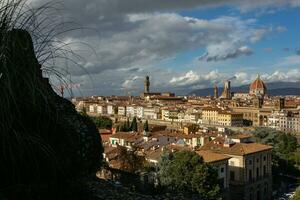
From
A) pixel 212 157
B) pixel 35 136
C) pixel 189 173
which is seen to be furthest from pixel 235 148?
pixel 35 136

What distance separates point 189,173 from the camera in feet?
51.8

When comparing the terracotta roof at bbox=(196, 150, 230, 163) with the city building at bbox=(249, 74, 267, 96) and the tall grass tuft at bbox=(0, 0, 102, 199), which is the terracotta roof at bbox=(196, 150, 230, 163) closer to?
the tall grass tuft at bbox=(0, 0, 102, 199)

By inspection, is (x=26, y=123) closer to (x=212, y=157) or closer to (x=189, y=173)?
(x=189, y=173)

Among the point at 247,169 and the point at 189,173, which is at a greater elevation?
the point at 189,173

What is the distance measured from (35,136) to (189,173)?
13321 mm

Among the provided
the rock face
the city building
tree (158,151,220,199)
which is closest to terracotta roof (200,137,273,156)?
tree (158,151,220,199)

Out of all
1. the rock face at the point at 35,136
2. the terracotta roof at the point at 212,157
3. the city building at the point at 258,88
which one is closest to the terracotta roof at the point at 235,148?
the terracotta roof at the point at 212,157

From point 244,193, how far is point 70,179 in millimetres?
22435

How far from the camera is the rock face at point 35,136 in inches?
94.7

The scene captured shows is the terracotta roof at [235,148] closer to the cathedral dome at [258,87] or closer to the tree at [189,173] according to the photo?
the tree at [189,173]

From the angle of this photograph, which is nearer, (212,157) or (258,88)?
(212,157)

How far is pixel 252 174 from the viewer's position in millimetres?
25672

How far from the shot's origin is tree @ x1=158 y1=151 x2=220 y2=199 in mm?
15656

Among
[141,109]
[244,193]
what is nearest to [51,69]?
[244,193]
